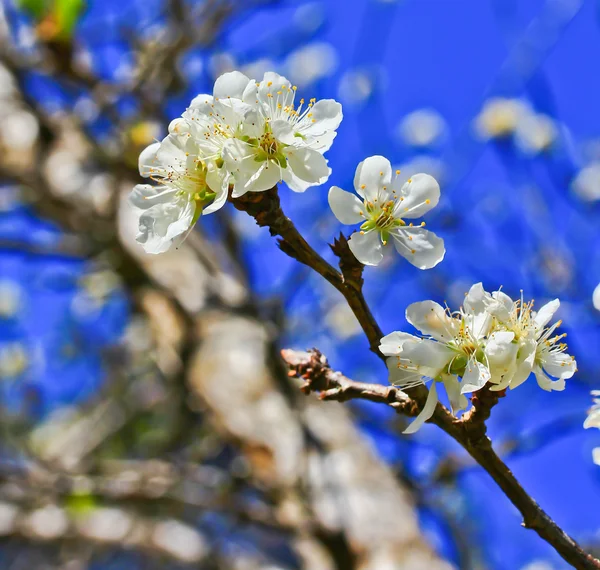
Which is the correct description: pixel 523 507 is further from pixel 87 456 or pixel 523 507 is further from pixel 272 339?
pixel 87 456

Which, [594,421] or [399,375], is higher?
[399,375]

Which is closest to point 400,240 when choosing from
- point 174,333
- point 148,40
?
point 174,333

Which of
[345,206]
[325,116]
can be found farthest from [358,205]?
[325,116]

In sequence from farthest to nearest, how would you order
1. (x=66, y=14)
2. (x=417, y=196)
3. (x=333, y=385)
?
1. (x=66, y=14)
2. (x=417, y=196)
3. (x=333, y=385)

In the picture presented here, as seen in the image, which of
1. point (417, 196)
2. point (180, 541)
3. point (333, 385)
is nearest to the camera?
point (333, 385)

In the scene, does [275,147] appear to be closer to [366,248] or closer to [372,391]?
[366,248]

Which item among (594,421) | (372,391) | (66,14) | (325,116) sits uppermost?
(66,14)

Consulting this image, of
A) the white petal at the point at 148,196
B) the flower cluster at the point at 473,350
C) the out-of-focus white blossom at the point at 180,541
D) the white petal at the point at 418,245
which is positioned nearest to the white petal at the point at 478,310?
the flower cluster at the point at 473,350

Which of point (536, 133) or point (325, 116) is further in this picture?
point (536, 133)
